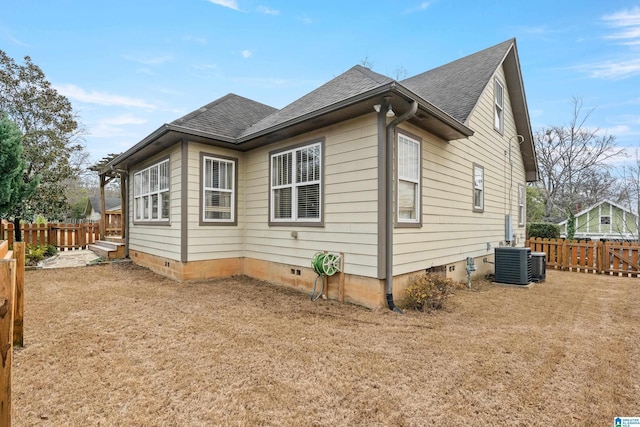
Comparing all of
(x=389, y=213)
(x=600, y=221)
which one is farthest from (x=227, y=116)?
(x=600, y=221)

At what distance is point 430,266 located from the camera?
618cm

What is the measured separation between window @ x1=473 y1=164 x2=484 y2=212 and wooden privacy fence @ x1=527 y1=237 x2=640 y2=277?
3.55 m

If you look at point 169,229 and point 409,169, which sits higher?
point 409,169

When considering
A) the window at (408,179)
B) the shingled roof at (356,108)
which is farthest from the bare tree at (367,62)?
the window at (408,179)

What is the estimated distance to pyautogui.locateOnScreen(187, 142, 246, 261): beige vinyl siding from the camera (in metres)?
6.81

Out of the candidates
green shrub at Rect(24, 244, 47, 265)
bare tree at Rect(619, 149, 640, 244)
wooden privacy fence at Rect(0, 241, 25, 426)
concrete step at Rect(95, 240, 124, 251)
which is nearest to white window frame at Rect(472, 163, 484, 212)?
wooden privacy fence at Rect(0, 241, 25, 426)

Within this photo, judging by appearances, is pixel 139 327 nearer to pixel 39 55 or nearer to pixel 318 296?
pixel 318 296

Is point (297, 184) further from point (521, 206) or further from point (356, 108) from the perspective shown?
point (521, 206)

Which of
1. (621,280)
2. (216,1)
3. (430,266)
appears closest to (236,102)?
(216,1)

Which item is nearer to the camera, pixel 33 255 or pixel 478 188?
pixel 478 188

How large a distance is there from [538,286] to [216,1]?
36.0 feet

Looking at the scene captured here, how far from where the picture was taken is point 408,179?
5613 millimetres

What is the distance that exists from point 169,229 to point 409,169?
5.46 meters

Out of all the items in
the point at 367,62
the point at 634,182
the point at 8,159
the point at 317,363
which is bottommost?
the point at 317,363
